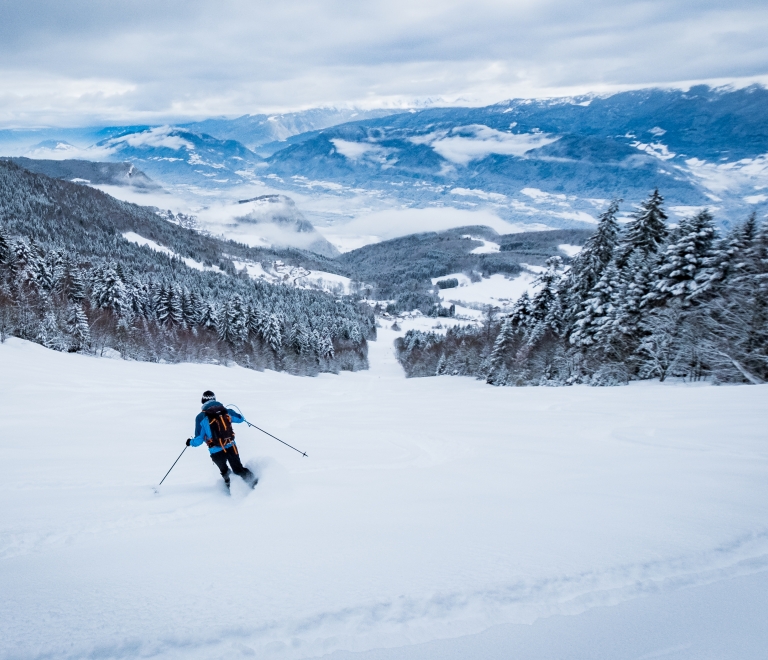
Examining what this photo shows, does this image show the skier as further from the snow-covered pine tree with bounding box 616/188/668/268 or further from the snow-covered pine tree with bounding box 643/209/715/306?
the snow-covered pine tree with bounding box 616/188/668/268

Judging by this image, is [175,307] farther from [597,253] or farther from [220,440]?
[220,440]

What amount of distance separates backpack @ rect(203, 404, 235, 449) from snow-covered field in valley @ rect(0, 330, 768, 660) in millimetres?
742

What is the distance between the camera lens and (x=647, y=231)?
1190 inches

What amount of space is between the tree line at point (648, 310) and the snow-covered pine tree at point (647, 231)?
0.08 m

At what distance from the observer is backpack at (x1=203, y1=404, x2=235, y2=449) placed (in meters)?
6.07

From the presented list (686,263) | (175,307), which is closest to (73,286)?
(175,307)

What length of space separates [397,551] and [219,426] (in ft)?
12.2

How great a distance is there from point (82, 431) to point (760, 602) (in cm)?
1204

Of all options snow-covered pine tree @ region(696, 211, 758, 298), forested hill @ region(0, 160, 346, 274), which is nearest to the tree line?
snow-covered pine tree @ region(696, 211, 758, 298)

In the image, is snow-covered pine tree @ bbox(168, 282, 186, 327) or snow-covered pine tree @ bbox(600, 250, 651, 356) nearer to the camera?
snow-covered pine tree @ bbox(600, 250, 651, 356)

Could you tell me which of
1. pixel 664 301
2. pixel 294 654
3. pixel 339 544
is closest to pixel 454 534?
pixel 339 544

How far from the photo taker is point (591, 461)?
6652 mm

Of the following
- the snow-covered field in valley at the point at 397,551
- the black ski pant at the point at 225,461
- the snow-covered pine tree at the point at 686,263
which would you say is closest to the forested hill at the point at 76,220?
the snow-covered pine tree at the point at 686,263

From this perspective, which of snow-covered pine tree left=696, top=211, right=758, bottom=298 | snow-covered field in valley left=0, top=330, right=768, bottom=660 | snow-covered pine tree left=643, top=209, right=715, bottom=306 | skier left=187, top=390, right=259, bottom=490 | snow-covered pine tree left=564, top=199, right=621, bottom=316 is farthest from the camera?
snow-covered pine tree left=564, top=199, right=621, bottom=316
